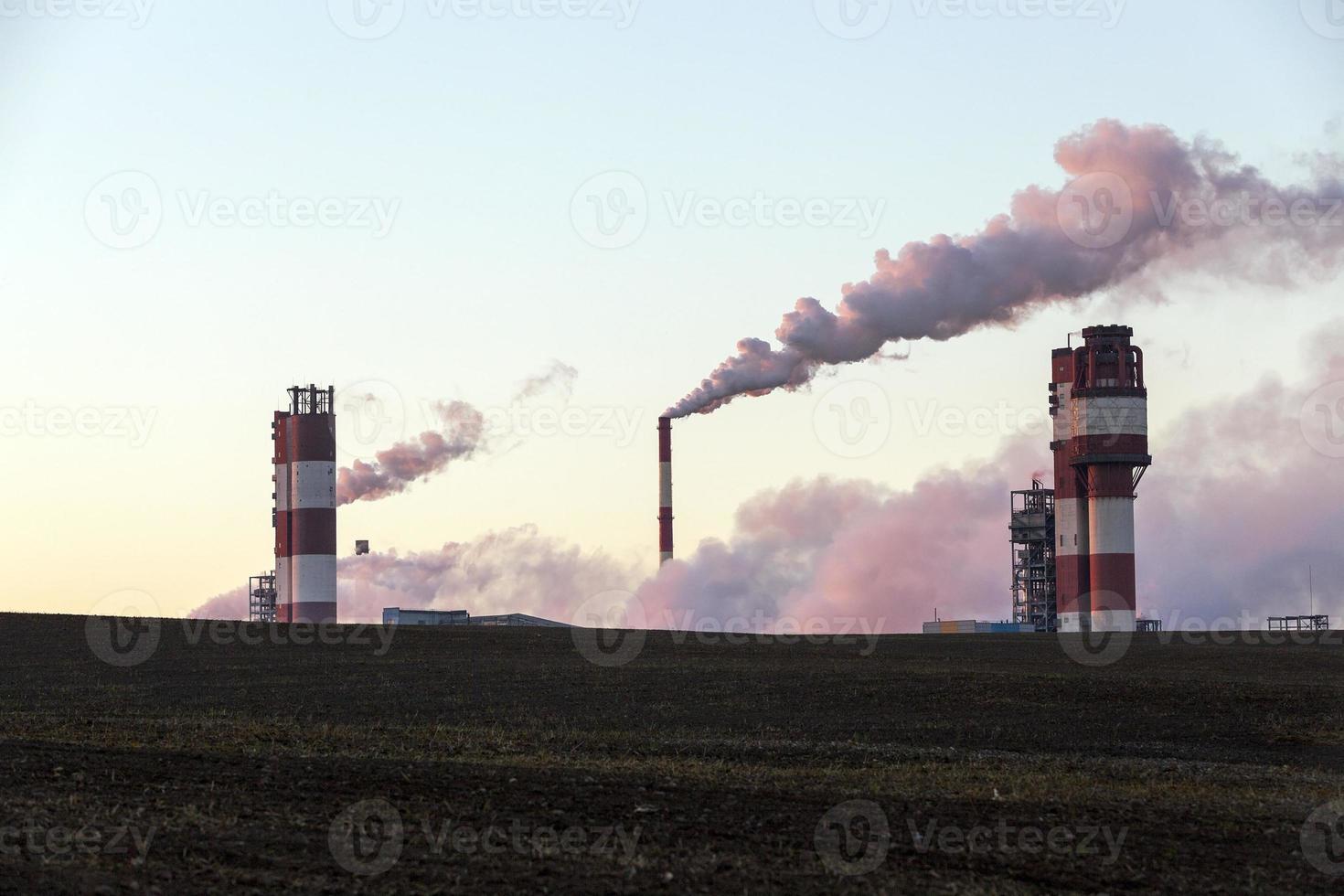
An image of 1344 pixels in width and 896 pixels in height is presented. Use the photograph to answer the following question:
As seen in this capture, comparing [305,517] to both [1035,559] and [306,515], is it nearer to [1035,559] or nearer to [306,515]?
[306,515]

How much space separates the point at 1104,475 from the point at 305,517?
51608 mm

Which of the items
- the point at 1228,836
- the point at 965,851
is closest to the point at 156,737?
the point at 965,851

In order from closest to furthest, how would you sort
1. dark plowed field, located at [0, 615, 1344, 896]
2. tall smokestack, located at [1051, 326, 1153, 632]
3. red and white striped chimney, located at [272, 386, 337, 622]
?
1. dark plowed field, located at [0, 615, 1344, 896]
2. tall smokestack, located at [1051, 326, 1153, 632]
3. red and white striped chimney, located at [272, 386, 337, 622]

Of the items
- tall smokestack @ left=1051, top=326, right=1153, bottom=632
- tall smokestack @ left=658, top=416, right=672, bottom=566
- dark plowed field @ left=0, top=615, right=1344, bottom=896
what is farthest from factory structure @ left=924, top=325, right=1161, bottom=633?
dark plowed field @ left=0, top=615, right=1344, bottom=896

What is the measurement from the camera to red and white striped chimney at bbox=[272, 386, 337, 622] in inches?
4309

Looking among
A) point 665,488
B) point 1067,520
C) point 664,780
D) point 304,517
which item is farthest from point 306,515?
point 664,780

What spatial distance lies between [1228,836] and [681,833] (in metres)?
6.88

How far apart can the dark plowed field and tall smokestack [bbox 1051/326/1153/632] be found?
43.7 meters

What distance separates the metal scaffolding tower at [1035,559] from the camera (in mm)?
101250

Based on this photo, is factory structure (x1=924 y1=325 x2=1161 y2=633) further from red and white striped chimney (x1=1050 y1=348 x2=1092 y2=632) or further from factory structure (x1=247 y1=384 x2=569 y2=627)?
factory structure (x1=247 y1=384 x2=569 y2=627)

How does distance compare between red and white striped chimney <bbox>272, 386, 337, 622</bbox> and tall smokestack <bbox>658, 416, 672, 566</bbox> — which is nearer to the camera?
tall smokestack <bbox>658, 416, 672, 566</bbox>

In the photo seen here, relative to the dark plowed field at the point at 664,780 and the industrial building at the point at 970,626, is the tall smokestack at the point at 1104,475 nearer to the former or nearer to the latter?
the industrial building at the point at 970,626

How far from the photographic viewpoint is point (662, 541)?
103625 millimetres

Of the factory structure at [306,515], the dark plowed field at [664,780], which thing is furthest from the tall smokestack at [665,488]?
the dark plowed field at [664,780]
